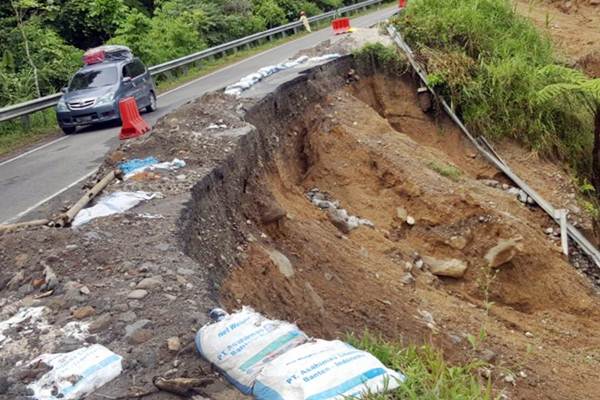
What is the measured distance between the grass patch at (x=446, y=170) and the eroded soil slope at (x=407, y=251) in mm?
22

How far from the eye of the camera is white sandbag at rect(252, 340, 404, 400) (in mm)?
3037

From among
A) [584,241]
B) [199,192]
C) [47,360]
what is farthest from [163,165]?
[584,241]

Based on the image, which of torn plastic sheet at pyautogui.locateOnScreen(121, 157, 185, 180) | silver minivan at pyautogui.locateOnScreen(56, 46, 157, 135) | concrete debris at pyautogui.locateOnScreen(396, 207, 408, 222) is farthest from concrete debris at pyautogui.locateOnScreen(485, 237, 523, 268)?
silver minivan at pyautogui.locateOnScreen(56, 46, 157, 135)

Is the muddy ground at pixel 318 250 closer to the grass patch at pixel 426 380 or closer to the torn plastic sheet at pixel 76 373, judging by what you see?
the torn plastic sheet at pixel 76 373

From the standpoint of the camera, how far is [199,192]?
657 centimetres

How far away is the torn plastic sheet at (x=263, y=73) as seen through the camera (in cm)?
1084

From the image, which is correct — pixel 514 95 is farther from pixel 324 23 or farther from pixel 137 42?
pixel 324 23

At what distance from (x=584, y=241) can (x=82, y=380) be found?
8.20 m

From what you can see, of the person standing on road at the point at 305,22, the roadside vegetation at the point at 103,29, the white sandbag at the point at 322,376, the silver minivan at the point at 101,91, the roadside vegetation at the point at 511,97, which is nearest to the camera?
the white sandbag at the point at 322,376

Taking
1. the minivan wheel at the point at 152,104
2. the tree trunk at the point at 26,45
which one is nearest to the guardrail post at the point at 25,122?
the tree trunk at the point at 26,45

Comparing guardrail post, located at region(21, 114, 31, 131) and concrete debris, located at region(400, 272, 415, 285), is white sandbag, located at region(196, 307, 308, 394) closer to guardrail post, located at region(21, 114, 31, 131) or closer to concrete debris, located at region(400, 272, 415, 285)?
concrete debris, located at region(400, 272, 415, 285)

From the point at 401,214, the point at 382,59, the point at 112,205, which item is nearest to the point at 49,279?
the point at 112,205

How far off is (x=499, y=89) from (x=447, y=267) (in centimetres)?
470

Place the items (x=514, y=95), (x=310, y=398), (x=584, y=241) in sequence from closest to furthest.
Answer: (x=310, y=398) < (x=584, y=241) < (x=514, y=95)
